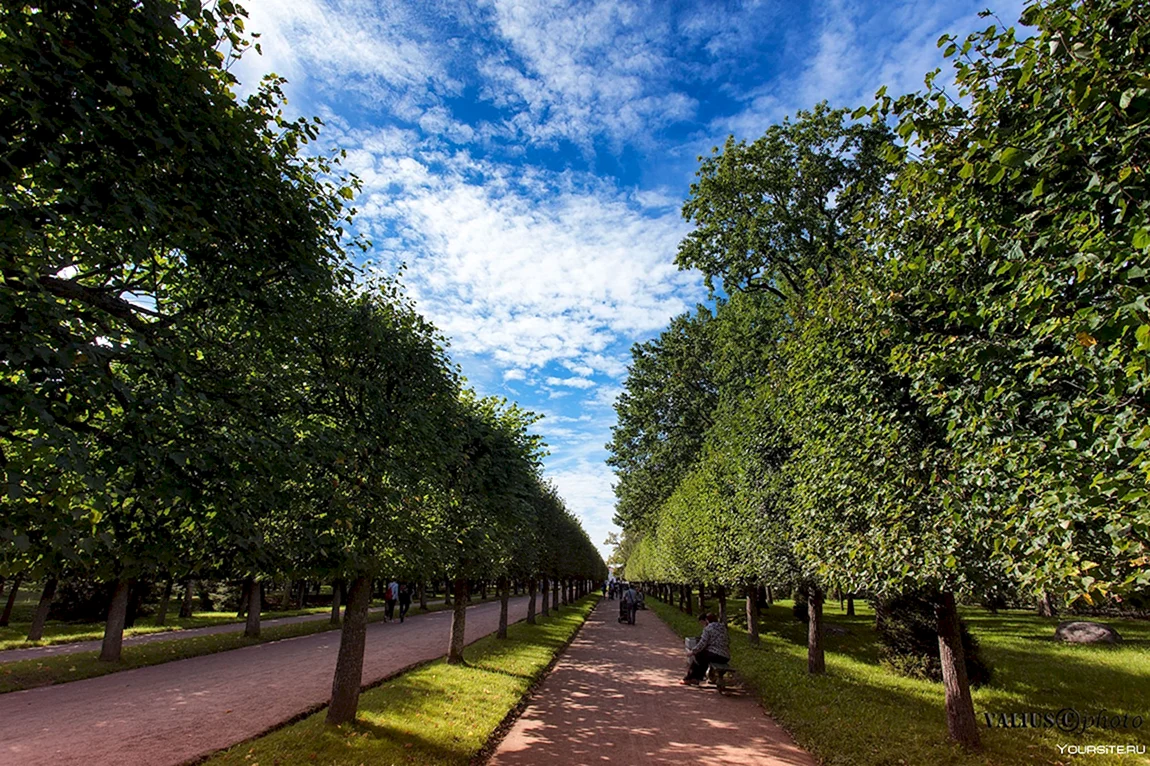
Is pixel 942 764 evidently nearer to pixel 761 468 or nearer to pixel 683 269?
pixel 761 468

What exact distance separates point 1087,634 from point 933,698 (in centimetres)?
1500

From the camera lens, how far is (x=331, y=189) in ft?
23.6

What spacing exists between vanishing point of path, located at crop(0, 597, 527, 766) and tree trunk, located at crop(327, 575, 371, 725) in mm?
1565

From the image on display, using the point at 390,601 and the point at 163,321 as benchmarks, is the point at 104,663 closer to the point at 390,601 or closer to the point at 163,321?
the point at 163,321

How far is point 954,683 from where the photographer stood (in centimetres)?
796

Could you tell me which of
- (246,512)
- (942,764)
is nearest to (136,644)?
(246,512)

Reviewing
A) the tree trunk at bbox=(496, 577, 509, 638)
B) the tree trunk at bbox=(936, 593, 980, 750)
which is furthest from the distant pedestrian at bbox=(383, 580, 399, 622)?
the tree trunk at bbox=(936, 593, 980, 750)

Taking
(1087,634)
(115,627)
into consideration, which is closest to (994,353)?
(115,627)

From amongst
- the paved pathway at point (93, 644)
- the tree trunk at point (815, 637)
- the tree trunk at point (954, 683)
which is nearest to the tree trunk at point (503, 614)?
the tree trunk at point (815, 637)

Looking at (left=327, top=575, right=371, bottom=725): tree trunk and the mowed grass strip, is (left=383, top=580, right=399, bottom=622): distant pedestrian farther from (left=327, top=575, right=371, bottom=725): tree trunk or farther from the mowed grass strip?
(left=327, top=575, right=371, bottom=725): tree trunk

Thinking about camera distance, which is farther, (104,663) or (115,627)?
(115,627)

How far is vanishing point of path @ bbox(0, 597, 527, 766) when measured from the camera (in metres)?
8.09

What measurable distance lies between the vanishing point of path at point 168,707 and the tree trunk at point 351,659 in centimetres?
157

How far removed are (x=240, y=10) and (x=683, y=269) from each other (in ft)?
61.1
